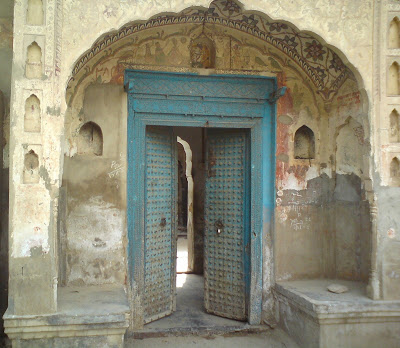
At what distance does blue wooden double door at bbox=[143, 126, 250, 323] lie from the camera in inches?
225

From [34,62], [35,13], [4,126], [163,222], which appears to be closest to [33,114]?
[34,62]

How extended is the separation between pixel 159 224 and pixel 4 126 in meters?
2.28

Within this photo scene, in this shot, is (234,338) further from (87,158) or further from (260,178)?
(87,158)

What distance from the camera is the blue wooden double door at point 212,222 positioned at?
18.7 feet

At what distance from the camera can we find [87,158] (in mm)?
5293

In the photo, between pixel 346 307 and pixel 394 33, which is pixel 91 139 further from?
pixel 394 33

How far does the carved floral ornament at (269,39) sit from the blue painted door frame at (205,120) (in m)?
0.45

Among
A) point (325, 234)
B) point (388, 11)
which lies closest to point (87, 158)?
point (325, 234)

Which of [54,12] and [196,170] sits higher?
[54,12]

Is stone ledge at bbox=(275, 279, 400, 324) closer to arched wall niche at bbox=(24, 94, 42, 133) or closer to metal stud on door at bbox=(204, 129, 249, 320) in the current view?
metal stud on door at bbox=(204, 129, 249, 320)

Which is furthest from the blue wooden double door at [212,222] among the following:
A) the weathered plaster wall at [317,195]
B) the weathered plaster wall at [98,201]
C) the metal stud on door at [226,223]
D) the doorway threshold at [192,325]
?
the weathered plaster wall at [317,195]

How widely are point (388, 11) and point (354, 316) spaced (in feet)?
11.1

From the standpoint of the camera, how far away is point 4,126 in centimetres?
489

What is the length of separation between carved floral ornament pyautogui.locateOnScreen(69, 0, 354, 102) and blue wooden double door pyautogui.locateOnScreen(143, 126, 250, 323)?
116 centimetres
